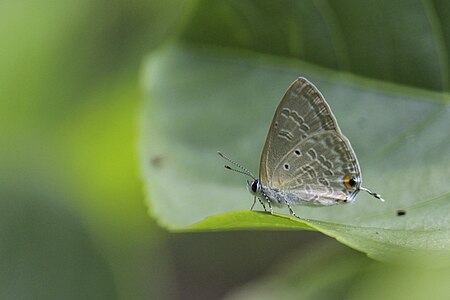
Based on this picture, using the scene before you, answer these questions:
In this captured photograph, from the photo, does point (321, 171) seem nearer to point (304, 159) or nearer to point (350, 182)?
point (304, 159)

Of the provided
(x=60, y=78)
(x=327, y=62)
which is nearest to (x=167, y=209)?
(x=327, y=62)

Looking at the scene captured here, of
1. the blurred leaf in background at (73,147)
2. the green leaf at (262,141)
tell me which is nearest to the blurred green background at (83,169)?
the blurred leaf in background at (73,147)

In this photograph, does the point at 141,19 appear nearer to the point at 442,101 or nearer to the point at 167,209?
the point at 167,209

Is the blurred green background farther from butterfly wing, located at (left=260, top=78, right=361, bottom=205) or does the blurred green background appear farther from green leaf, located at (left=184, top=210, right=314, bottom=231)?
green leaf, located at (left=184, top=210, right=314, bottom=231)

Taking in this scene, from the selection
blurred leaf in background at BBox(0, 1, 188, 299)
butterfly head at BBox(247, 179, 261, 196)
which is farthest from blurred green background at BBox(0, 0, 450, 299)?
butterfly head at BBox(247, 179, 261, 196)

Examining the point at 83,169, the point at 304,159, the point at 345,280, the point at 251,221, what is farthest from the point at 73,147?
the point at 251,221

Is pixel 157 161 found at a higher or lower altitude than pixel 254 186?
higher

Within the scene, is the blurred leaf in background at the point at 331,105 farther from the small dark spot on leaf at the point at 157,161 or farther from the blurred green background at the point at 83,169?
the blurred green background at the point at 83,169
